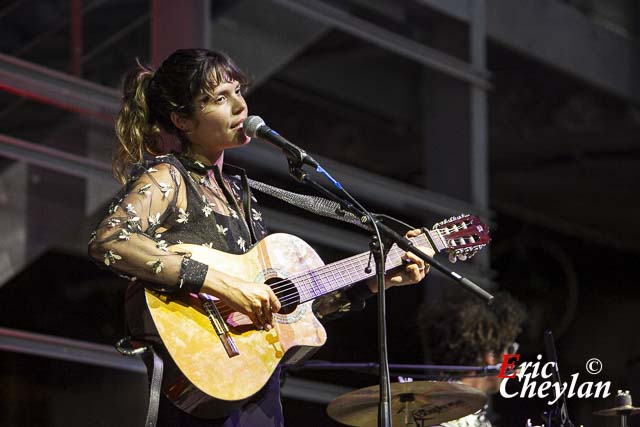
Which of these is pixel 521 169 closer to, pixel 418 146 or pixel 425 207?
pixel 418 146

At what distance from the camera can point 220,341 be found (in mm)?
3982

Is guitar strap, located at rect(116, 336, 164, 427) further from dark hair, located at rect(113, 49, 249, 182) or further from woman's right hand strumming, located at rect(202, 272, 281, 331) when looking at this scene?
dark hair, located at rect(113, 49, 249, 182)

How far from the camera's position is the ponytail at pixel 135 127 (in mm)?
4309

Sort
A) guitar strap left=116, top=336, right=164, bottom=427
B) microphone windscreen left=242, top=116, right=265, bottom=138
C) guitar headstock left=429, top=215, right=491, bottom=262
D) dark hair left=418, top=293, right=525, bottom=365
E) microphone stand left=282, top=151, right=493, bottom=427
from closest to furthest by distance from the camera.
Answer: microphone stand left=282, top=151, right=493, bottom=427, guitar strap left=116, top=336, right=164, bottom=427, microphone windscreen left=242, top=116, right=265, bottom=138, guitar headstock left=429, top=215, right=491, bottom=262, dark hair left=418, top=293, right=525, bottom=365

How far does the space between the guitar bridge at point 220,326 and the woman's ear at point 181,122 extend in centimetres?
64

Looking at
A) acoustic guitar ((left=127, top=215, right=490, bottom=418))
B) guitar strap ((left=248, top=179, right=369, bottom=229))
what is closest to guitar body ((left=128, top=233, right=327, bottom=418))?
acoustic guitar ((left=127, top=215, right=490, bottom=418))

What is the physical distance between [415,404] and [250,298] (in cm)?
131

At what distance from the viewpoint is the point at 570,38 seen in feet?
36.1

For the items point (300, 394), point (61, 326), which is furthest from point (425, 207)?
point (61, 326)

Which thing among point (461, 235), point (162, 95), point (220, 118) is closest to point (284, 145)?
point (220, 118)

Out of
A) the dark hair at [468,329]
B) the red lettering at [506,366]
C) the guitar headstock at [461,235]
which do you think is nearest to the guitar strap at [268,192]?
the guitar headstock at [461,235]

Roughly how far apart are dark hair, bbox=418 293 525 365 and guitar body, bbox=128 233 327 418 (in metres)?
1.83

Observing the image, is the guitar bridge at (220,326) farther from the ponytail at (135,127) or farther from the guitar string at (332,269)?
the ponytail at (135,127)

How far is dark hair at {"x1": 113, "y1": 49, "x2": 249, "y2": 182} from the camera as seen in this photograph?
4.25 meters
